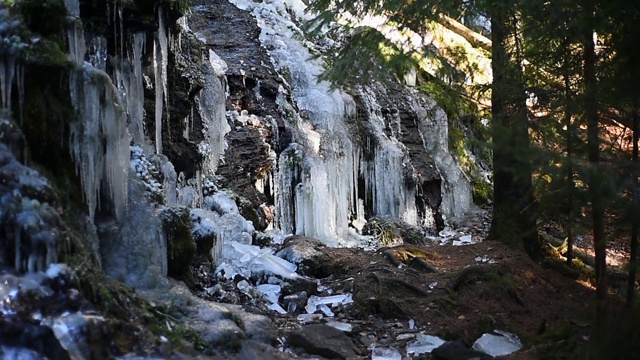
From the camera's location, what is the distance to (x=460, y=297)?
30.8 ft

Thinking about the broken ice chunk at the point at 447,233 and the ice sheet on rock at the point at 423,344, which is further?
the broken ice chunk at the point at 447,233

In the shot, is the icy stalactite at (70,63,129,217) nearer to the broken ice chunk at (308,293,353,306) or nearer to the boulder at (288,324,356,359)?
the boulder at (288,324,356,359)

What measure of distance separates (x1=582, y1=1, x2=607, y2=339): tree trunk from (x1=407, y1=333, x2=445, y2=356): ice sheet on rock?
1985 mm

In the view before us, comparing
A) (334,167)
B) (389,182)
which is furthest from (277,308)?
(389,182)

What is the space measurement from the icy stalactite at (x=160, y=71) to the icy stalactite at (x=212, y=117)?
2039mm

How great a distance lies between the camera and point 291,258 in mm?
11023

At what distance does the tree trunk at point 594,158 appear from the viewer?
4.45 m

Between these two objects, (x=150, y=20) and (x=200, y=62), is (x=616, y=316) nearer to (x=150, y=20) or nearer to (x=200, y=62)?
(x=150, y=20)

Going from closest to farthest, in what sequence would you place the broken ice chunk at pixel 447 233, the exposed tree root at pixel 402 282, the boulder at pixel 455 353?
the boulder at pixel 455 353 < the exposed tree root at pixel 402 282 < the broken ice chunk at pixel 447 233

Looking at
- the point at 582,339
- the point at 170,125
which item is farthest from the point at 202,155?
the point at 582,339

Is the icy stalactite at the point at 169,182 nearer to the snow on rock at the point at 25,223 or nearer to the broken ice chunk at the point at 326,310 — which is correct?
the broken ice chunk at the point at 326,310

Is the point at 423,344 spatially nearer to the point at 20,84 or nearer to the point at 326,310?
the point at 326,310

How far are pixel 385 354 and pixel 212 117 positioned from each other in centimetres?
817

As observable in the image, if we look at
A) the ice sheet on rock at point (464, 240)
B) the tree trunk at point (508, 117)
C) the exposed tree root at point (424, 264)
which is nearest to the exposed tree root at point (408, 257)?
the exposed tree root at point (424, 264)
